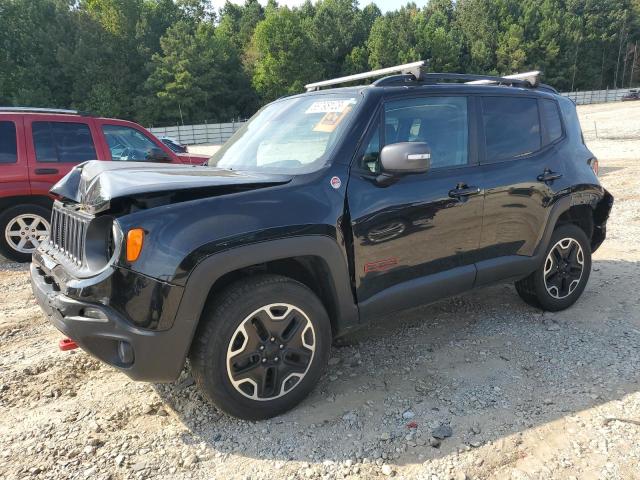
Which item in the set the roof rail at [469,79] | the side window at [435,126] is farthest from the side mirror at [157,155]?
the side window at [435,126]

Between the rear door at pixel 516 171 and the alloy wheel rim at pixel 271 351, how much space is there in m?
1.56

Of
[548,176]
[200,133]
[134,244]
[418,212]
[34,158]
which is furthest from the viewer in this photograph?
[200,133]

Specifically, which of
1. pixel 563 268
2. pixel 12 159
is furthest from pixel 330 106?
pixel 12 159

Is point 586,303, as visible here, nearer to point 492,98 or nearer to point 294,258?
point 492,98

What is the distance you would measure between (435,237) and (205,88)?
199 feet

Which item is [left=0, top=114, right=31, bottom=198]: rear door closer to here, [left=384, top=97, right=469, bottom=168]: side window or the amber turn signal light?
the amber turn signal light

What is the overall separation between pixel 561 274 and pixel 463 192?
5.22 feet

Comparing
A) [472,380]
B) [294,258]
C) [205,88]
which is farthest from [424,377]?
[205,88]

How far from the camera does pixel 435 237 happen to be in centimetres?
329

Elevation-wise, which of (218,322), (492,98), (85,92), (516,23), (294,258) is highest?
(516,23)

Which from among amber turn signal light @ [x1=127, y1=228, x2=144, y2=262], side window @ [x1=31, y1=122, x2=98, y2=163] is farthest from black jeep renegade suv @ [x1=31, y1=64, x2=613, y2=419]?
side window @ [x1=31, y1=122, x2=98, y2=163]

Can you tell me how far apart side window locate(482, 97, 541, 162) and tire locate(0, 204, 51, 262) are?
18.1 feet

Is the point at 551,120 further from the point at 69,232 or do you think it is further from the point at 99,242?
the point at 69,232

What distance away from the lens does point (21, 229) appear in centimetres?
630
